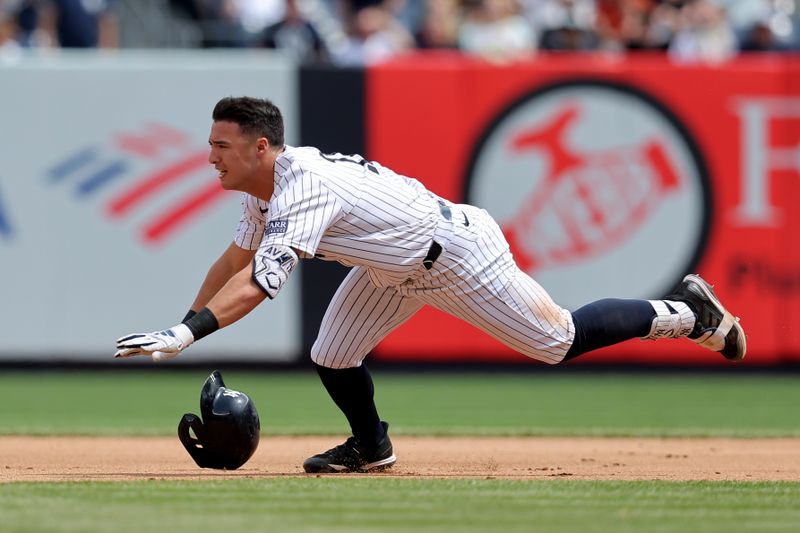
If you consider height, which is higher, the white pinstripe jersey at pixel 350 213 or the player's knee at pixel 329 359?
the white pinstripe jersey at pixel 350 213

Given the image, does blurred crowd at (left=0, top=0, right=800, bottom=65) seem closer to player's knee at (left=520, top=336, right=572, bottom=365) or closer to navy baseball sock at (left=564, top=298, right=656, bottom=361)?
navy baseball sock at (left=564, top=298, right=656, bottom=361)

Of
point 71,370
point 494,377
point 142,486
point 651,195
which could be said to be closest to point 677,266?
point 651,195

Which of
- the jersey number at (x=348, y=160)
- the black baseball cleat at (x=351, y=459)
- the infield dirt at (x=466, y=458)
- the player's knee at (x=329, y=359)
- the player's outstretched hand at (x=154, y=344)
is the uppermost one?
the jersey number at (x=348, y=160)

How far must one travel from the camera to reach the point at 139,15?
14.6 m

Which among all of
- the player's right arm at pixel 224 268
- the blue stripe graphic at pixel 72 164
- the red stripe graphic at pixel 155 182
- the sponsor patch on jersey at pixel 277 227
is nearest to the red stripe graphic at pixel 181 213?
the red stripe graphic at pixel 155 182

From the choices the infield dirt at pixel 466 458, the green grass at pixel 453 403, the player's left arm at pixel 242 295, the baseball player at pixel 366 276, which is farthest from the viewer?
the green grass at pixel 453 403

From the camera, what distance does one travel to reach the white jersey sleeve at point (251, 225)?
247 inches

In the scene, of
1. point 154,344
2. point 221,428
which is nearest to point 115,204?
point 221,428

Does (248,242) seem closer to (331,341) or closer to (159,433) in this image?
(331,341)

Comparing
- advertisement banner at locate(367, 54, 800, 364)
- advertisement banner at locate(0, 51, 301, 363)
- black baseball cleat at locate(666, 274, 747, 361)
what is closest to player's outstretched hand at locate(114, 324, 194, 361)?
black baseball cleat at locate(666, 274, 747, 361)

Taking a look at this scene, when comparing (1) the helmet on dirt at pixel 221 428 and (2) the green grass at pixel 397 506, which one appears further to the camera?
(1) the helmet on dirt at pixel 221 428

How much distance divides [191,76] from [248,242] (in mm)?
6639

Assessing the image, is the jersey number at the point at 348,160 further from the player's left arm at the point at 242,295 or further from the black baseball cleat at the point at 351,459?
the black baseball cleat at the point at 351,459

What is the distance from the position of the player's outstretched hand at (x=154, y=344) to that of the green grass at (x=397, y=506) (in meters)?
0.54
